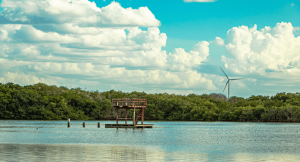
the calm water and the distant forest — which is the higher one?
the distant forest

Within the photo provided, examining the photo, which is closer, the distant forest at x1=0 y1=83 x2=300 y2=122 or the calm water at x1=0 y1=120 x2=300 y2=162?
the calm water at x1=0 y1=120 x2=300 y2=162

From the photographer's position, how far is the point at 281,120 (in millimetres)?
127750

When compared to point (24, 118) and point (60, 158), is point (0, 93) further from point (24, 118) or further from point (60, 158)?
point (60, 158)

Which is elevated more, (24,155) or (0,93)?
(0,93)

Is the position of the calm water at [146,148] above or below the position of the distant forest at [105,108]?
below

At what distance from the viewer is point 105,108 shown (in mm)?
150625

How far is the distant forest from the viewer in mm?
129500

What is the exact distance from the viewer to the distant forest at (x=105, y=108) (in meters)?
130

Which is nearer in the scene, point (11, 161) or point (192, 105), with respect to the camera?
point (11, 161)

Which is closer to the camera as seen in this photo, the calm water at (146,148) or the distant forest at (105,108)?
the calm water at (146,148)

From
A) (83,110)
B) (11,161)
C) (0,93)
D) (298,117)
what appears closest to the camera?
(11,161)

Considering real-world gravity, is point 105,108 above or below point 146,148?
above

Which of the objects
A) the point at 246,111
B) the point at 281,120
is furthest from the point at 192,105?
the point at 281,120

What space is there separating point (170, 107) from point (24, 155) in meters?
122
